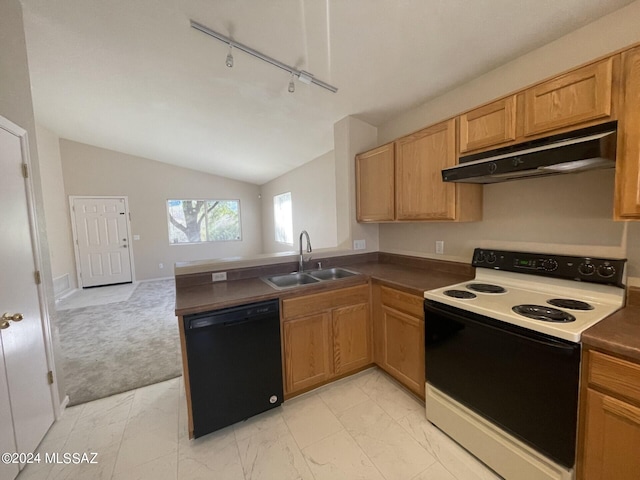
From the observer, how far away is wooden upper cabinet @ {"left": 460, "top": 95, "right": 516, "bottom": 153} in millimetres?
1566

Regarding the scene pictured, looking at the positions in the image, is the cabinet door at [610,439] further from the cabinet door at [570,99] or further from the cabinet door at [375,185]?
the cabinet door at [375,185]

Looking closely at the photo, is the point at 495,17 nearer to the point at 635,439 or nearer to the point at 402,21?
the point at 402,21

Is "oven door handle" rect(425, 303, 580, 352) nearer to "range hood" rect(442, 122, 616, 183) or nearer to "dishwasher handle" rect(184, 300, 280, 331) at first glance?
"range hood" rect(442, 122, 616, 183)

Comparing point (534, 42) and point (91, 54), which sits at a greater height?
point (91, 54)

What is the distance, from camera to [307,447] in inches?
64.7

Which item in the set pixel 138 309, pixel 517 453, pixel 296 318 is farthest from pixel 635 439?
pixel 138 309

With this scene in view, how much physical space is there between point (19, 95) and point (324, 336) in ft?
8.88

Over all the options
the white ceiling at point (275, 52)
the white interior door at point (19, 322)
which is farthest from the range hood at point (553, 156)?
the white interior door at point (19, 322)

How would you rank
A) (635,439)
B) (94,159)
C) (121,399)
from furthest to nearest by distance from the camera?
(94,159), (121,399), (635,439)

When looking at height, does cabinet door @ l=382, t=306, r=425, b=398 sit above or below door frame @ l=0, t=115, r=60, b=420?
below

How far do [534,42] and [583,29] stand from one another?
221 mm

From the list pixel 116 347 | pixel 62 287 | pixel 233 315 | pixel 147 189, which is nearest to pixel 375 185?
pixel 233 315

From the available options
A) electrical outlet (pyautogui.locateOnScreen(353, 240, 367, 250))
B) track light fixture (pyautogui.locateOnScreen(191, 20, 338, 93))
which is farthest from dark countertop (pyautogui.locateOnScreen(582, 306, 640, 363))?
track light fixture (pyautogui.locateOnScreen(191, 20, 338, 93))

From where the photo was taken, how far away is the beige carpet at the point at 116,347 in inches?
92.7
